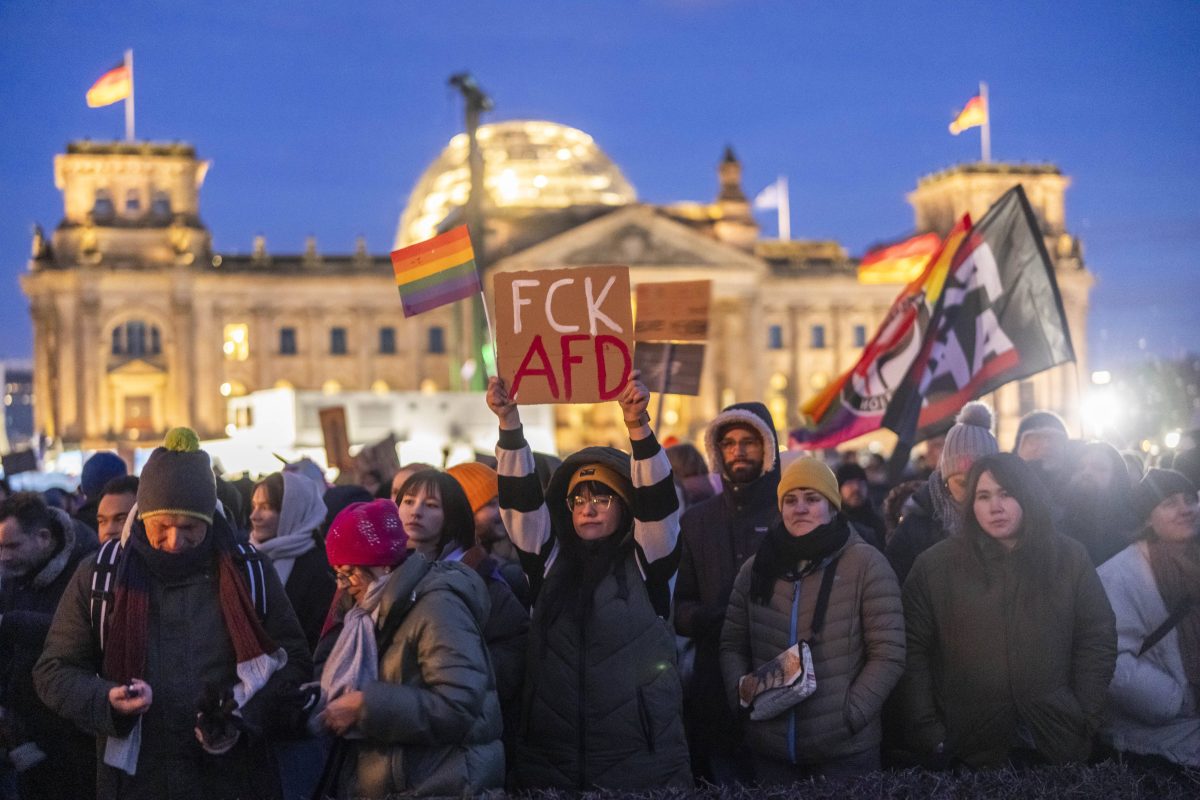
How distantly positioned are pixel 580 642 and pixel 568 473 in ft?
2.34

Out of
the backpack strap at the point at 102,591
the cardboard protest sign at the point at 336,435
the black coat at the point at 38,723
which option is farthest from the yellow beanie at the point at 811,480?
the cardboard protest sign at the point at 336,435

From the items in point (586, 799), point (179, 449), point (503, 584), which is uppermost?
point (179, 449)

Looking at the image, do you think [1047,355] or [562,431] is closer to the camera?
[1047,355]

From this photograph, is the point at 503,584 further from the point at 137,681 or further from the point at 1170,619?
the point at 1170,619

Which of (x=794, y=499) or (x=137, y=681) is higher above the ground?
(x=794, y=499)

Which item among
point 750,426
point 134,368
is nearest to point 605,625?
point 750,426

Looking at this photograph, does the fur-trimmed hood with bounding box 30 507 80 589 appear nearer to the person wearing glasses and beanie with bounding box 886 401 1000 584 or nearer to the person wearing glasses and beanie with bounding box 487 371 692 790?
the person wearing glasses and beanie with bounding box 487 371 692 790

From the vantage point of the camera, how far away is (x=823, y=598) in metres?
6.48

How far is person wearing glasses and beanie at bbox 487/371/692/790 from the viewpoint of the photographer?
20.1ft

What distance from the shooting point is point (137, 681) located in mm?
5621

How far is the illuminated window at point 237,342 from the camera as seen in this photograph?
6988cm

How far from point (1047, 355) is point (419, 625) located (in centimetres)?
626

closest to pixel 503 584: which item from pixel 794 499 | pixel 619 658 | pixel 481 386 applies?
pixel 619 658

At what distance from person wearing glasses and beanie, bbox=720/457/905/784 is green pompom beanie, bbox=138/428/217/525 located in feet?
7.43
